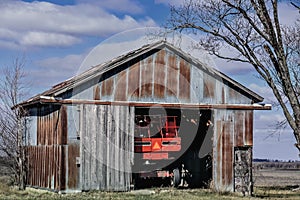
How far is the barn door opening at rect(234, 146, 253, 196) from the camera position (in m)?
24.5

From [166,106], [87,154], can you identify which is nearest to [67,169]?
[87,154]

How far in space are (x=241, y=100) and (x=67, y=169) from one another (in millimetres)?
7946

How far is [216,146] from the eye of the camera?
24.8 m

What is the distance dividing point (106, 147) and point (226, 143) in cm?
522

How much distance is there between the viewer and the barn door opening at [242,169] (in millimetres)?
24500

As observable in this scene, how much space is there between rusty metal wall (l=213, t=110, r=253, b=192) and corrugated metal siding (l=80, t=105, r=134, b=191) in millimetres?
3770

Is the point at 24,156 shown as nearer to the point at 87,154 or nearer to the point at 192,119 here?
the point at 87,154

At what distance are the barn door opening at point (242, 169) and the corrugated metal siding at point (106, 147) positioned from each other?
4606mm

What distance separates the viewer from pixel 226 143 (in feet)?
81.6

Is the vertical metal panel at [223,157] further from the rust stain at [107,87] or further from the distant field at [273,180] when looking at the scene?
the rust stain at [107,87]

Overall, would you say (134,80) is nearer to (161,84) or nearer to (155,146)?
(161,84)

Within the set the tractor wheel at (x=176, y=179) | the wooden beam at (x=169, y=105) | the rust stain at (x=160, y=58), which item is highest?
the rust stain at (x=160, y=58)

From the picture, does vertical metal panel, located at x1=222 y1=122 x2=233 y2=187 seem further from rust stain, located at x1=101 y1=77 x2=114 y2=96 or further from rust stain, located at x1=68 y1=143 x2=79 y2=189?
rust stain, located at x1=68 y1=143 x2=79 y2=189

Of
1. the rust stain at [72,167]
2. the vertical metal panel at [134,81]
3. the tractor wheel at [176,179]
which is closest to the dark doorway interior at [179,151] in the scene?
the tractor wheel at [176,179]
